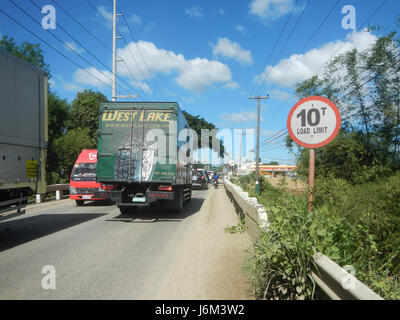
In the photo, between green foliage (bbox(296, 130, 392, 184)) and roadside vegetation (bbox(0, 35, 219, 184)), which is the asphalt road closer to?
green foliage (bbox(296, 130, 392, 184))

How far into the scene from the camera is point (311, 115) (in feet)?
14.0

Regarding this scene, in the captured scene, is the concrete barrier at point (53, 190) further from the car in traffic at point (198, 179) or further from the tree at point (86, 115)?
the tree at point (86, 115)

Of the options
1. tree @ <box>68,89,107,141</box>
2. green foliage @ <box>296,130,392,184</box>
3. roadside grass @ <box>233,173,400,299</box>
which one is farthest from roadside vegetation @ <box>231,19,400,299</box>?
tree @ <box>68,89,107,141</box>

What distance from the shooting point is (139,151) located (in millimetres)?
9508

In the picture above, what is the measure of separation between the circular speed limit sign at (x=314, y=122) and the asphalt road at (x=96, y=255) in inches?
95.5

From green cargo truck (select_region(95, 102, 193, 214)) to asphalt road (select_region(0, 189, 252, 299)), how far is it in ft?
3.57

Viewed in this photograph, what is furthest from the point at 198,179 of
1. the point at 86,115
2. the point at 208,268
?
the point at 208,268

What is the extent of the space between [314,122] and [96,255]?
4.58 metres

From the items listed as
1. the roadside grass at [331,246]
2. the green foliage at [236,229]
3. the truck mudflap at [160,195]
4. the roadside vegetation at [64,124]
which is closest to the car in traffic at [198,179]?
the roadside vegetation at [64,124]

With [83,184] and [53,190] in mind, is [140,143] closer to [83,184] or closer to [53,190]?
[83,184]

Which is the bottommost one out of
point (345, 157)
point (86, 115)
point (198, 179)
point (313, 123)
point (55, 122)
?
point (198, 179)

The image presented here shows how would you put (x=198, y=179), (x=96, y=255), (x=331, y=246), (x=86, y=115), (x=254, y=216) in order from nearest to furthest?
(x=331, y=246) → (x=96, y=255) → (x=254, y=216) → (x=198, y=179) → (x=86, y=115)
